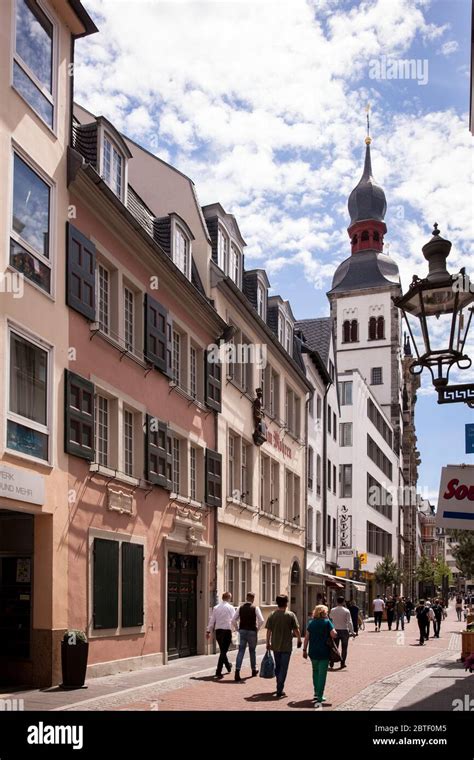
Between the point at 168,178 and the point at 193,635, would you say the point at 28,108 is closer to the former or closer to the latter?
the point at 168,178

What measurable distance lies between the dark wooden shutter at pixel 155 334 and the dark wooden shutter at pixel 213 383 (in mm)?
3779

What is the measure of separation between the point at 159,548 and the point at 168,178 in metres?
11.0

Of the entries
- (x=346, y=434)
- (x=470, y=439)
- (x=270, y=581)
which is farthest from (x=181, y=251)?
(x=346, y=434)

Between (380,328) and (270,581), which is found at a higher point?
(380,328)

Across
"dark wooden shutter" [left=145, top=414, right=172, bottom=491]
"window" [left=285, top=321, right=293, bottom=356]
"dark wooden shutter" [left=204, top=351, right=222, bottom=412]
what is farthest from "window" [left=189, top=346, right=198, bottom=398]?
"window" [left=285, top=321, right=293, bottom=356]

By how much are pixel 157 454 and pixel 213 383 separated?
5492 mm

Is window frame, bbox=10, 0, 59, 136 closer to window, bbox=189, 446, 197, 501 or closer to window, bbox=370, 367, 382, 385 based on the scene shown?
window, bbox=189, 446, 197, 501

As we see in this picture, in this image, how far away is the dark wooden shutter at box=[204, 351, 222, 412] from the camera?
26406 mm

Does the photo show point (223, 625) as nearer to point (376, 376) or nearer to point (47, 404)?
point (47, 404)

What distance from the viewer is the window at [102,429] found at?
19203 mm

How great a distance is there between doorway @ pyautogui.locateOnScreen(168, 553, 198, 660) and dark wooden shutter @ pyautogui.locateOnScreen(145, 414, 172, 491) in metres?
2.35

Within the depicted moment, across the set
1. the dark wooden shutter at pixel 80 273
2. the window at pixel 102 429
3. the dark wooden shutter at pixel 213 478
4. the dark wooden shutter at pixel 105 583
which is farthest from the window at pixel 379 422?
the dark wooden shutter at pixel 80 273

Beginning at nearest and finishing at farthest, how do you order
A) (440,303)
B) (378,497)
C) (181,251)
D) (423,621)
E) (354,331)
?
(440,303) < (181,251) < (423,621) < (378,497) < (354,331)

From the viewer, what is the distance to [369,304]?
9650 cm
